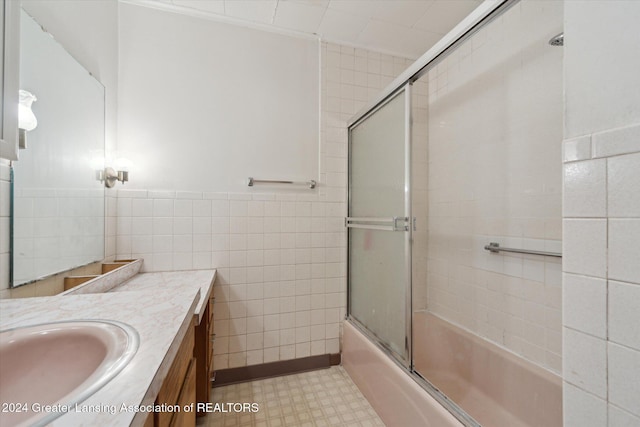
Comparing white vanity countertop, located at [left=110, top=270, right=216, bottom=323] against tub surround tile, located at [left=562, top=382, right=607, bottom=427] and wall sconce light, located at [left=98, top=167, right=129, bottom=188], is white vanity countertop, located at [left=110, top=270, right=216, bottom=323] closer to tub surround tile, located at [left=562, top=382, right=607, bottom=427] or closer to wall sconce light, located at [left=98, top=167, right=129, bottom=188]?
wall sconce light, located at [left=98, top=167, right=129, bottom=188]

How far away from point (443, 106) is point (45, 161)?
225 centimetres

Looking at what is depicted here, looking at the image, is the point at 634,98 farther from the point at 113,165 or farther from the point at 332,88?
the point at 113,165

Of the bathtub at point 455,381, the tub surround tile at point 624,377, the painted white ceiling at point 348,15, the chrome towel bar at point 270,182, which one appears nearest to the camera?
the tub surround tile at point 624,377

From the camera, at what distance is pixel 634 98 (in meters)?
0.55

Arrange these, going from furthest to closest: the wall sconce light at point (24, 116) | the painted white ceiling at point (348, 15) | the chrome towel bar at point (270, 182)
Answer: the chrome towel bar at point (270, 182) → the painted white ceiling at point (348, 15) → the wall sconce light at point (24, 116)

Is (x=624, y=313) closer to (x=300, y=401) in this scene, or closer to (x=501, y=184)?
(x=501, y=184)

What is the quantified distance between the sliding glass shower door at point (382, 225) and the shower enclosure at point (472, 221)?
0.01 m

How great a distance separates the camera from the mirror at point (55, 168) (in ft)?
3.06

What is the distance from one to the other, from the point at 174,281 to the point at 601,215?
174 cm

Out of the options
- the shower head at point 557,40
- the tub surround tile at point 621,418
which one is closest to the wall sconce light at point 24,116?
the tub surround tile at point 621,418

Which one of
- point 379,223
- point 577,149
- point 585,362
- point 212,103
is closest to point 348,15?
point 212,103

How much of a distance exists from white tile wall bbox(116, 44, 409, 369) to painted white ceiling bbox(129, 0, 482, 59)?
0.54 feet

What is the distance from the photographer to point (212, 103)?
1882 millimetres

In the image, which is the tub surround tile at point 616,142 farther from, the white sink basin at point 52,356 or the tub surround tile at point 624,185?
the white sink basin at point 52,356
